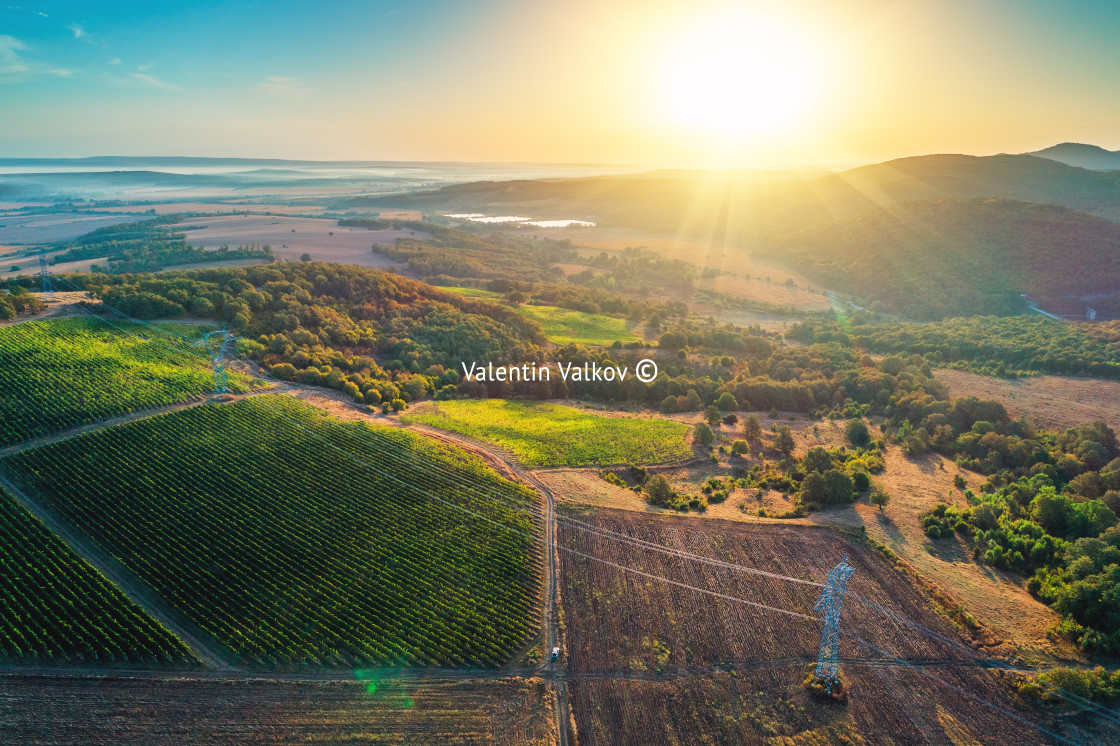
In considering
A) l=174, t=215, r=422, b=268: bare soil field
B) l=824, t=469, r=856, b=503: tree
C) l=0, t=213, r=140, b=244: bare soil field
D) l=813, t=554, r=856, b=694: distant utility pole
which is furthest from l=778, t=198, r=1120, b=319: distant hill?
l=0, t=213, r=140, b=244: bare soil field

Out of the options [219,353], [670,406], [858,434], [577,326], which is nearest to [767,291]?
[577,326]

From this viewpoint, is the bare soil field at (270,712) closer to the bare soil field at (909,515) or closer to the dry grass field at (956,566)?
the bare soil field at (909,515)

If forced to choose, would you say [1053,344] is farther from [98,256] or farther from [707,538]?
[98,256]

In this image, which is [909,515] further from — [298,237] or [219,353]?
[298,237]

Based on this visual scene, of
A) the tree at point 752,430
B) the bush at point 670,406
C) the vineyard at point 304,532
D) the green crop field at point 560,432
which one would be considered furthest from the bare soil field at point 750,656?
the bush at point 670,406

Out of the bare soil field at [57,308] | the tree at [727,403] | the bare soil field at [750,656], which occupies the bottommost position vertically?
the bare soil field at [750,656]

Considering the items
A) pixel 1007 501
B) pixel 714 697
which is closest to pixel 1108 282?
pixel 1007 501
